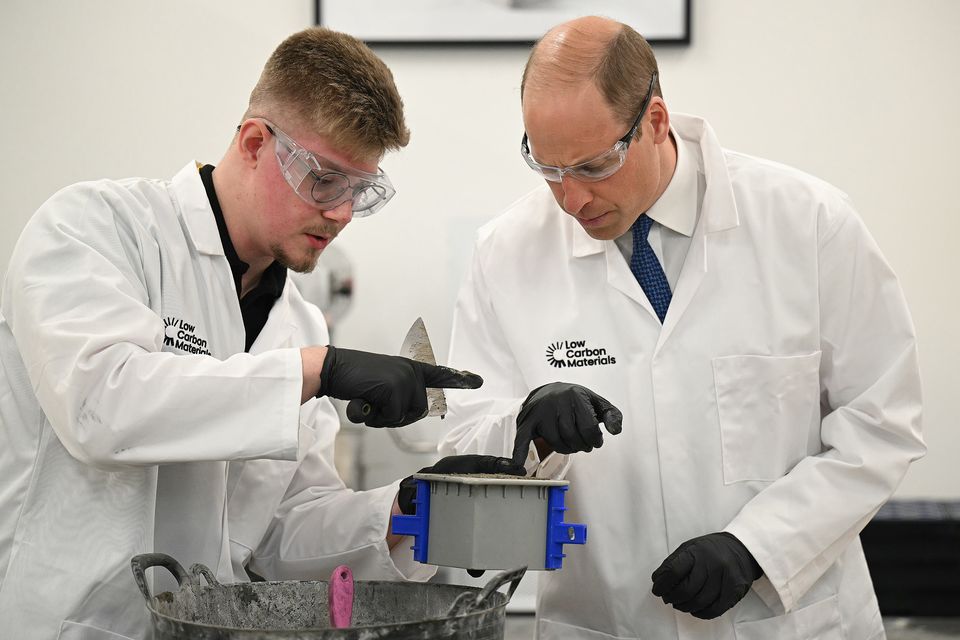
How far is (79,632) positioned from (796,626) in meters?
1.06

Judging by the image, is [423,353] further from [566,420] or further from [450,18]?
[450,18]

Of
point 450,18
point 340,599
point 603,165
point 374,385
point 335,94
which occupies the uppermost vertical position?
point 450,18

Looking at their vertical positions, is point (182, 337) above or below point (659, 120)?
below

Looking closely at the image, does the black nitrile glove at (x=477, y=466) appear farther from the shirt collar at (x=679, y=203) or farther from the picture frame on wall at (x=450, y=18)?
the picture frame on wall at (x=450, y=18)

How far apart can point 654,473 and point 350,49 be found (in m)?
0.84

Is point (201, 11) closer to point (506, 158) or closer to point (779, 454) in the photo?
point (506, 158)

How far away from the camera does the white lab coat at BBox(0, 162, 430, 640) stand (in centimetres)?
124

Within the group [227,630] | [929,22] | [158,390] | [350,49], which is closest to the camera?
[227,630]

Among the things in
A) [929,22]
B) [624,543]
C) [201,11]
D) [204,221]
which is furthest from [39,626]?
[929,22]

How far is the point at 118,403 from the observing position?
1.23 meters

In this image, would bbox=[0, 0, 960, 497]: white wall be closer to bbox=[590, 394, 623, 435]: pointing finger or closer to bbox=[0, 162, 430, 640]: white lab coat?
bbox=[0, 162, 430, 640]: white lab coat

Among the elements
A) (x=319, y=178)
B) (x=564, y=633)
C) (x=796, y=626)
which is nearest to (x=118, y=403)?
(x=319, y=178)

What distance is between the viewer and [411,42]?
133 inches

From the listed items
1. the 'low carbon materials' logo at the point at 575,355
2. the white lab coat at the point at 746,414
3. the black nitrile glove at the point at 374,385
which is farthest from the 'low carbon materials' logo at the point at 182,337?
the 'low carbon materials' logo at the point at 575,355
